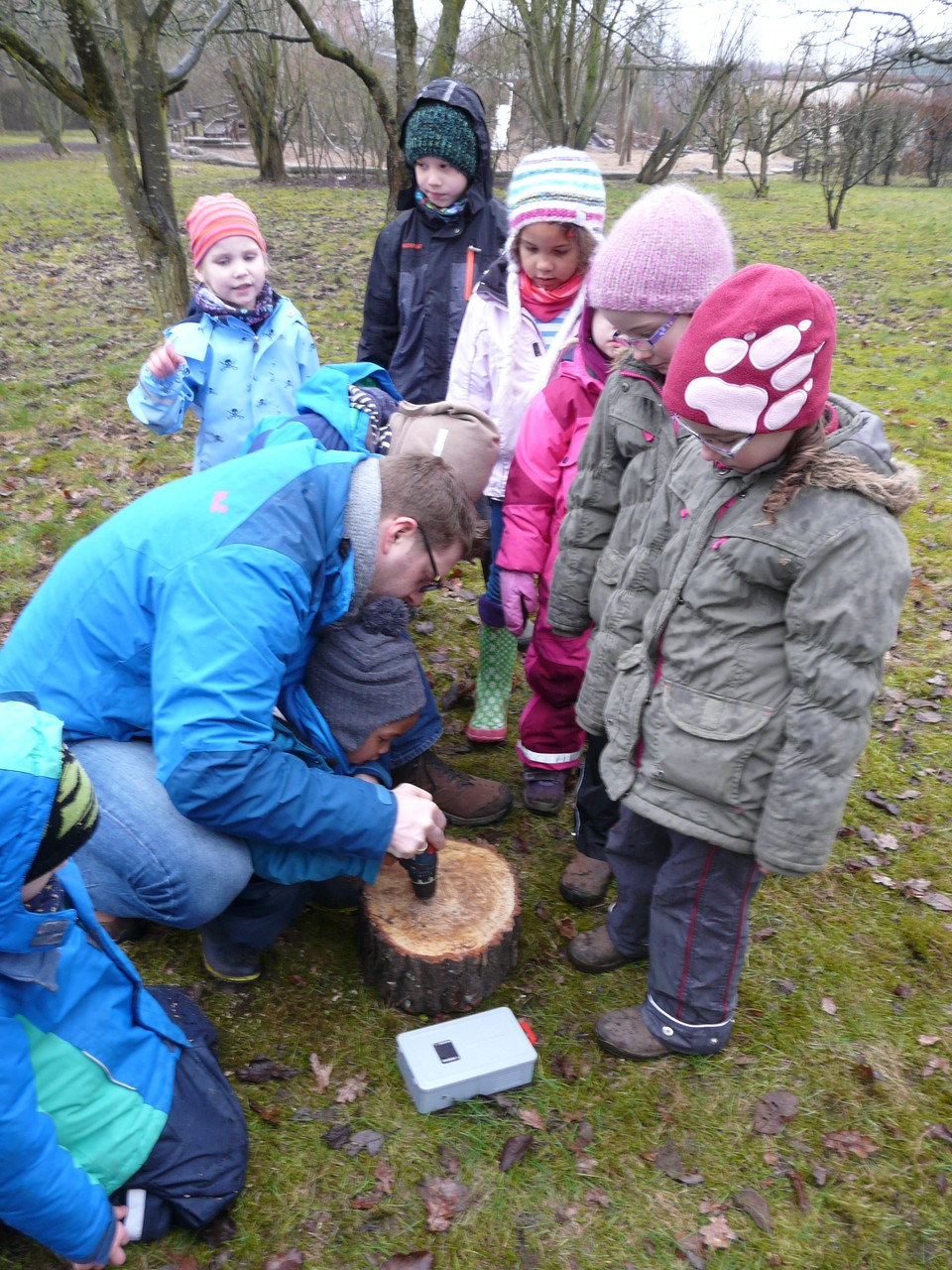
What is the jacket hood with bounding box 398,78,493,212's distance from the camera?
3477mm

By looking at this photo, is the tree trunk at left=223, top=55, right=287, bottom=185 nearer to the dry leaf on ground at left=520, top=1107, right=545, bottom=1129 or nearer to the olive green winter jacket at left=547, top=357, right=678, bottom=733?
the olive green winter jacket at left=547, top=357, right=678, bottom=733

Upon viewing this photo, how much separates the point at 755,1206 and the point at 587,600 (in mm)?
1643

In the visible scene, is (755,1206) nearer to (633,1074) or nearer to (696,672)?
(633,1074)

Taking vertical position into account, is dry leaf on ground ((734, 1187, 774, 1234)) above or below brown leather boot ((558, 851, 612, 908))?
below

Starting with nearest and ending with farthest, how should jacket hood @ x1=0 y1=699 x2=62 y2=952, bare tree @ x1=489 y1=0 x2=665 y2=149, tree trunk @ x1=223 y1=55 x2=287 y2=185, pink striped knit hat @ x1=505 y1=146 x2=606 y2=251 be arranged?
jacket hood @ x1=0 y1=699 x2=62 y2=952 → pink striped knit hat @ x1=505 y1=146 x2=606 y2=251 → bare tree @ x1=489 y1=0 x2=665 y2=149 → tree trunk @ x1=223 y1=55 x2=287 y2=185

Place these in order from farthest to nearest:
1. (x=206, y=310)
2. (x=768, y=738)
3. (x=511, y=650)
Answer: (x=511, y=650), (x=206, y=310), (x=768, y=738)

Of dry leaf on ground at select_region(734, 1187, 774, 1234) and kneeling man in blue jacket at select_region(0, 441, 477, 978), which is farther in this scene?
dry leaf on ground at select_region(734, 1187, 774, 1234)

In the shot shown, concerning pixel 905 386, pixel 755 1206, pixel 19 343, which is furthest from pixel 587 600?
pixel 19 343

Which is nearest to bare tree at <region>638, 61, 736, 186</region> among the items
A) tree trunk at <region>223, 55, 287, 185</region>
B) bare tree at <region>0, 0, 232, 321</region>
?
tree trunk at <region>223, 55, 287, 185</region>

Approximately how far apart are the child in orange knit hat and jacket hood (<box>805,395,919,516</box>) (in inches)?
84.6

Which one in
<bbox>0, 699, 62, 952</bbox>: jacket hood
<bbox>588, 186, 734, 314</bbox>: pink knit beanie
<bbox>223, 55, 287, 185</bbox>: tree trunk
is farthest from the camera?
<bbox>223, 55, 287, 185</bbox>: tree trunk

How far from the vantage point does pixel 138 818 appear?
2.20 m

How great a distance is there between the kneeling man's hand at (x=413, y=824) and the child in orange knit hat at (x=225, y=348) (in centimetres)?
172

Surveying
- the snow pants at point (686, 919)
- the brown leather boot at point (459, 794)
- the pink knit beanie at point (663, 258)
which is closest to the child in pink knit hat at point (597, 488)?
the pink knit beanie at point (663, 258)
